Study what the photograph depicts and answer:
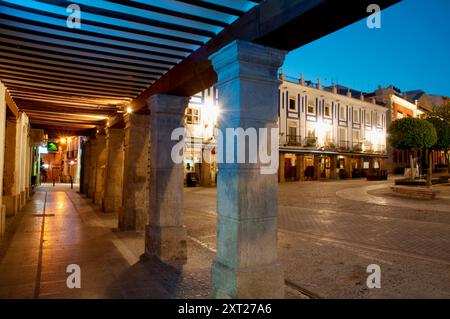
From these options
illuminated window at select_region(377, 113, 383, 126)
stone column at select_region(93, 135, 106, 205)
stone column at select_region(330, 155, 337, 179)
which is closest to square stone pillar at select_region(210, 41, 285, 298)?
stone column at select_region(93, 135, 106, 205)

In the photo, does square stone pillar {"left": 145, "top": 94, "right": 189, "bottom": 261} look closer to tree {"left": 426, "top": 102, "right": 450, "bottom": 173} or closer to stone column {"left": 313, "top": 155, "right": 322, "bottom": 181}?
tree {"left": 426, "top": 102, "right": 450, "bottom": 173}

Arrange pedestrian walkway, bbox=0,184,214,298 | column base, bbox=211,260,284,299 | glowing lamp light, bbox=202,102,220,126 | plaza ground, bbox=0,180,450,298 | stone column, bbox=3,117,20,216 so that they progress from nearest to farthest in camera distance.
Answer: column base, bbox=211,260,284,299 < pedestrian walkway, bbox=0,184,214,298 < plaza ground, bbox=0,180,450,298 < stone column, bbox=3,117,20,216 < glowing lamp light, bbox=202,102,220,126

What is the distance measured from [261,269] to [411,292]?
7.87 ft

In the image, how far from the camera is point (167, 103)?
→ 605cm

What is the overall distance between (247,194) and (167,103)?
126 inches

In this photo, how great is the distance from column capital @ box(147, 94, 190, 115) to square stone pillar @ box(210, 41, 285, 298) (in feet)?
7.82

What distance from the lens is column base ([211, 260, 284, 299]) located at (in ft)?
11.4

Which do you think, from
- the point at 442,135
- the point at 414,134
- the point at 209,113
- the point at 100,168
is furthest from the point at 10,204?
the point at 442,135

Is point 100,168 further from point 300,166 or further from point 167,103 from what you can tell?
point 300,166

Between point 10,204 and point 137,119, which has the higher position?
point 137,119

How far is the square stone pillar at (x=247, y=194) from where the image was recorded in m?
3.53

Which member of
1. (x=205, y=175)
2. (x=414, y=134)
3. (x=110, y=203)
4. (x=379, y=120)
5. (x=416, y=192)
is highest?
(x=379, y=120)

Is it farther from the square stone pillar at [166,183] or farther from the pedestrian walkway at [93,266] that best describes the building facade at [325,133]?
the square stone pillar at [166,183]
